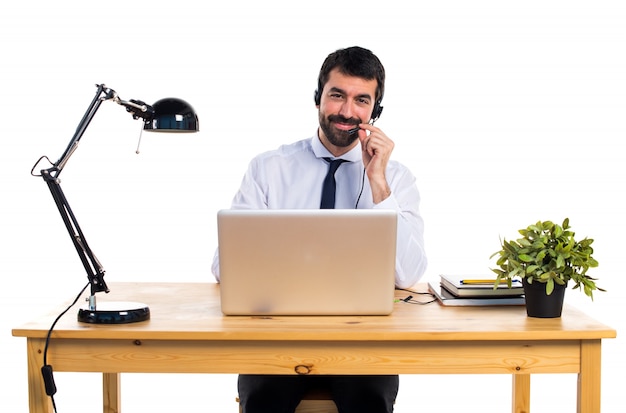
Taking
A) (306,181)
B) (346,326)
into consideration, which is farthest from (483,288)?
(306,181)

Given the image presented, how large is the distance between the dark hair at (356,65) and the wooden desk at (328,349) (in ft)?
4.16

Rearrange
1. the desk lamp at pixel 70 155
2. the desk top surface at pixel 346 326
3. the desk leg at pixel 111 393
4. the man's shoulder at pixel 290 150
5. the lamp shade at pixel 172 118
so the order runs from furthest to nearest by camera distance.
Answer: the man's shoulder at pixel 290 150 → the desk leg at pixel 111 393 → the lamp shade at pixel 172 118 → the desk lamp at pixel 70 155 → the desk top surface at pixel 346 326

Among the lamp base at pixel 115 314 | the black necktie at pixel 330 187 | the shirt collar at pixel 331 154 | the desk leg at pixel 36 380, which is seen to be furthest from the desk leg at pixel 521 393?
the desk leg at pixel 36 380

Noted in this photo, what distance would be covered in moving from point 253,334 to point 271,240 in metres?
0.28

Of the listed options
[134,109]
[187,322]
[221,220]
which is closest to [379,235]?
[221,220]

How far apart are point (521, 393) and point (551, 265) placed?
0.84 metres

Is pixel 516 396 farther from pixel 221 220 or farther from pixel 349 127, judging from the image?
pixel 221 220

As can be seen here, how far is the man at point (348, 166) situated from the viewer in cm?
293

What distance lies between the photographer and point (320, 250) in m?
2.28

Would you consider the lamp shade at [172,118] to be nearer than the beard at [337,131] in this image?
Yes

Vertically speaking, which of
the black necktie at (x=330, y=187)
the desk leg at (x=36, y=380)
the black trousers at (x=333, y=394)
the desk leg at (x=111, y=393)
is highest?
the black necktie at (x=330, y=187)

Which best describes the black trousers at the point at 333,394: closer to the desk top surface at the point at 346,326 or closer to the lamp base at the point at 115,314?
the desk top surface at the point at 346,326

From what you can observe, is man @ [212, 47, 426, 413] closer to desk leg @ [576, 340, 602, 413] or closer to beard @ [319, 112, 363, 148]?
beard @ [319, 112, 363, 148]

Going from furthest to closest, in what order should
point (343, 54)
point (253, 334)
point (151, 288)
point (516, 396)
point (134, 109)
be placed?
point (343, 54) < point (516, 396) < point (151, 288) < point (134, 109) < point (253, 334)
